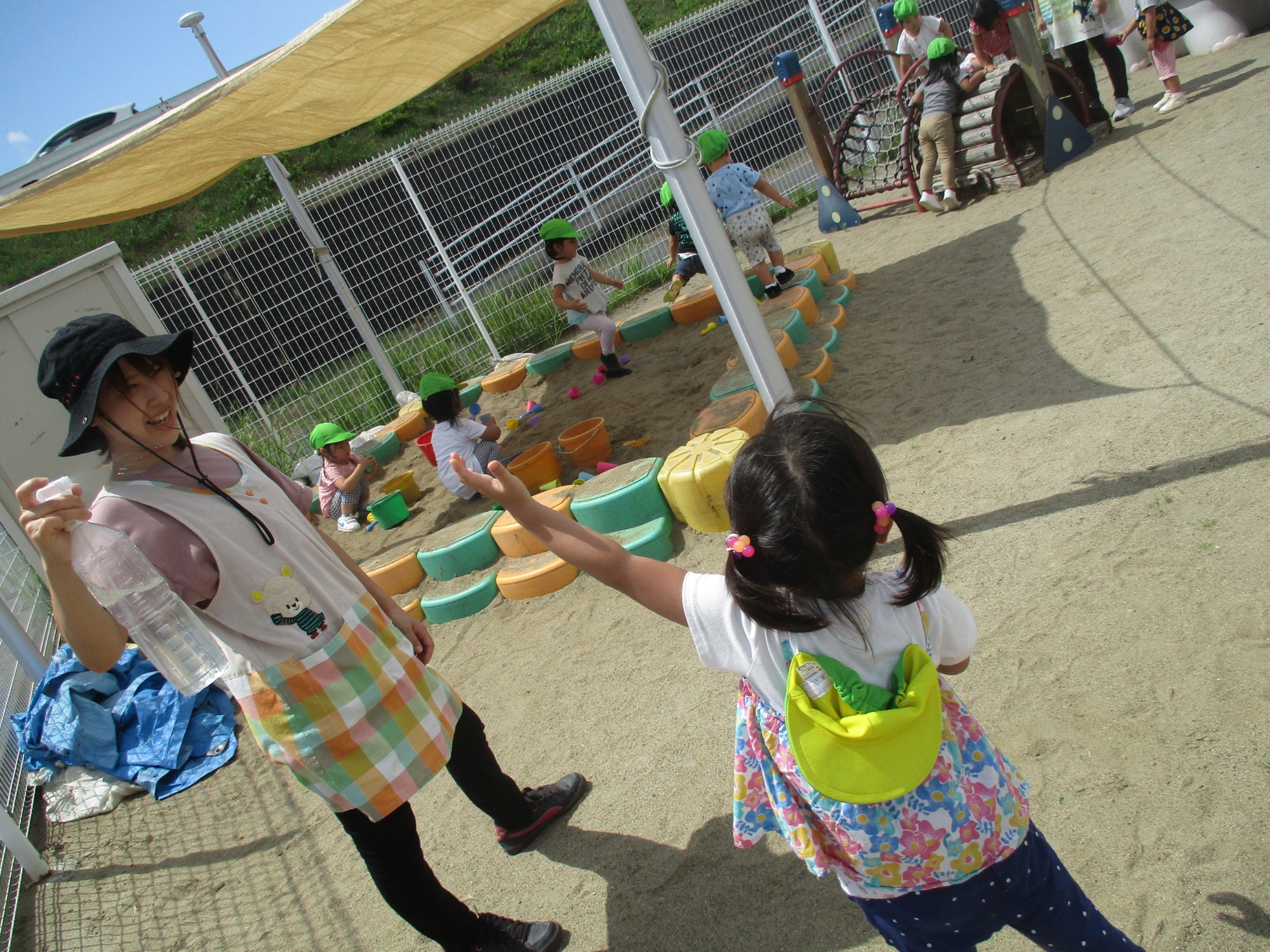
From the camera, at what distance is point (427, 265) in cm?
826

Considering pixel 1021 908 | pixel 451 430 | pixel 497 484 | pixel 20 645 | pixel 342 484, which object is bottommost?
pixel 1021 908

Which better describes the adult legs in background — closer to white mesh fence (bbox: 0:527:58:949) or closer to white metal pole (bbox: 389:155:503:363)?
white metal pole (bbox: 389:155:503:363)

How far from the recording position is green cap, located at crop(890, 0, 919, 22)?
809cm

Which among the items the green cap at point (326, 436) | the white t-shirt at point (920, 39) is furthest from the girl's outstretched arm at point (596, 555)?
the white t-shirt at point (920, 39)

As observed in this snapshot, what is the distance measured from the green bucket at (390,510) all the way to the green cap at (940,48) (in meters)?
5.55

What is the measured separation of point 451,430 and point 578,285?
1996 millimetres

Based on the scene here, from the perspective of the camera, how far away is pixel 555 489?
182 inches

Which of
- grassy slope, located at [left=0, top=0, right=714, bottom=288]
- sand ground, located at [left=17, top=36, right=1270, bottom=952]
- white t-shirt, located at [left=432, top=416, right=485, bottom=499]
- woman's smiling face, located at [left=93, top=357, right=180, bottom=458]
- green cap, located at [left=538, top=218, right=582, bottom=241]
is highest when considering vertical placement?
grassy slope, located at [left=0, top=0, right=714, bottom=288]

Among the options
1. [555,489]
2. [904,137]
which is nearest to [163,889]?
[555,489]

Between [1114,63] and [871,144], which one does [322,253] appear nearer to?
[871,144]

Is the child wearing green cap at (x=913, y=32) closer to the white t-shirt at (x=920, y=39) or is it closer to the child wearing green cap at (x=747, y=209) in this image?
the white t-shirt at (x=920, y=39)

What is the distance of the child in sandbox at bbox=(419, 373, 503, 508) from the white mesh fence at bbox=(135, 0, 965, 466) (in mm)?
3095

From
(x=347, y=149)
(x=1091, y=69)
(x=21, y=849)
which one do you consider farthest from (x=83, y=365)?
(x=347, y=149)

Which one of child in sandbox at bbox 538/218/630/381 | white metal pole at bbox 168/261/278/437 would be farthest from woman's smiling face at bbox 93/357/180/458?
white metal pole at bbox 168/261/278/437
